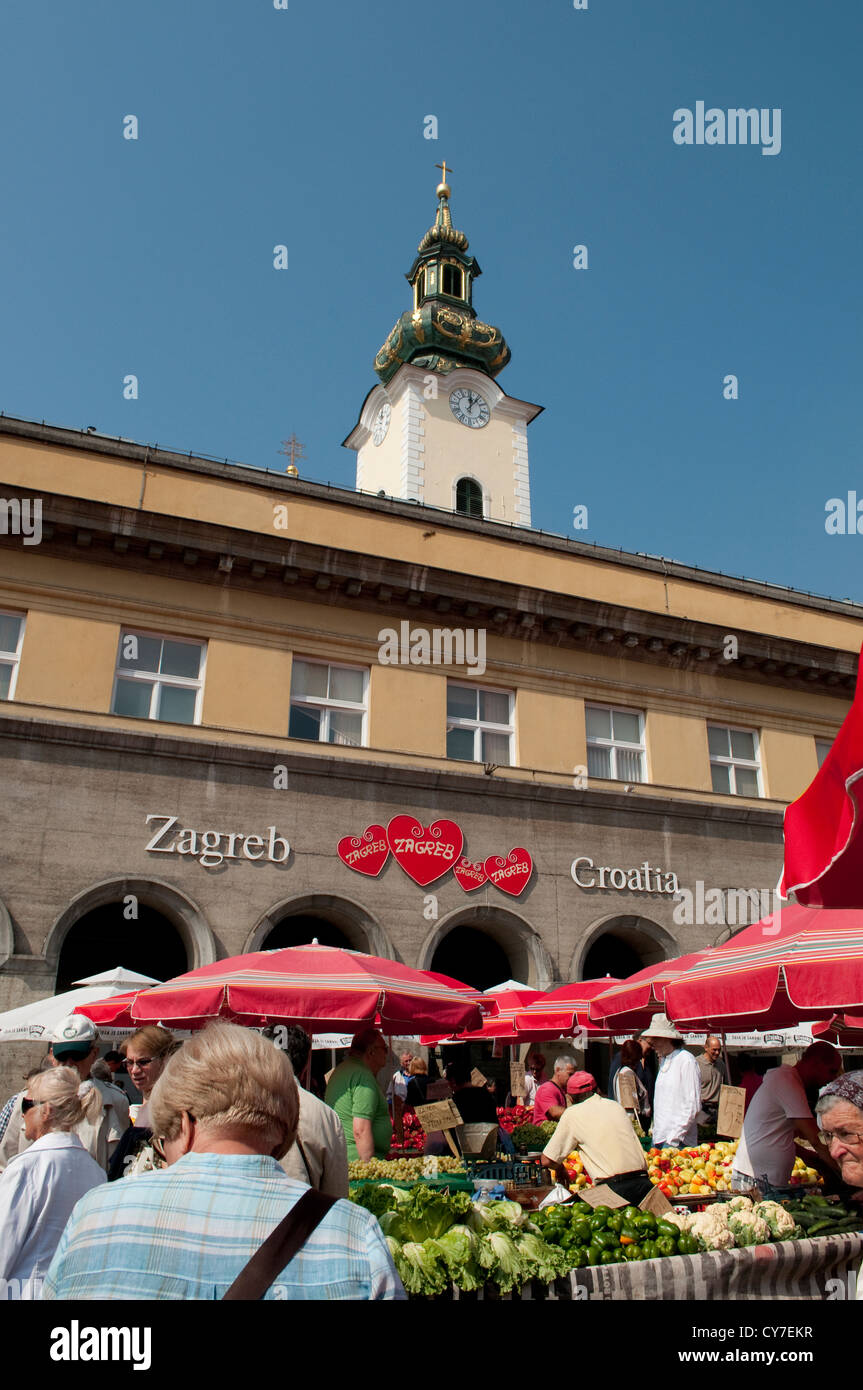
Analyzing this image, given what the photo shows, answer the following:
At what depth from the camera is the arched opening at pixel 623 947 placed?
760 inches

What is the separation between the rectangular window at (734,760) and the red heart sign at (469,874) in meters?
6.28

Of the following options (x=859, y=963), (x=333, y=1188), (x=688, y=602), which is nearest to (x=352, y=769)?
(x=688, y=602)

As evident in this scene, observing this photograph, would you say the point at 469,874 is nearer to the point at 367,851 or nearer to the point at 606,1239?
the point at 367,851

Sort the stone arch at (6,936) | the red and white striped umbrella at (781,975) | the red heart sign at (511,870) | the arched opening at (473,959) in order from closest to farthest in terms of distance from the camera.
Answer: the red and white striped umbrella at (781,975) → the stone arch at (6,936) → the red heart sign at (511,870) → the arched opening at (473,959)

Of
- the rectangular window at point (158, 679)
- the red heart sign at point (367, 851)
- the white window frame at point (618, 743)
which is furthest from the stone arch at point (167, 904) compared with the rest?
the white window frame at point (618, 743)

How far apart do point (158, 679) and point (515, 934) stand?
8.11 m

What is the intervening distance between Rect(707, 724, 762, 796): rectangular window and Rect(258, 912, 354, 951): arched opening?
29.5ft

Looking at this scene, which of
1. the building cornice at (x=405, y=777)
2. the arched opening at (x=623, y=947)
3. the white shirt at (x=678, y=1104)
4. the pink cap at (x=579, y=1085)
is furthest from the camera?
the arched opening at (x=623, y=947)

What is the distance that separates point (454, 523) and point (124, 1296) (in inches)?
781

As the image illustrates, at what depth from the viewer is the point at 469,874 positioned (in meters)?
18.4

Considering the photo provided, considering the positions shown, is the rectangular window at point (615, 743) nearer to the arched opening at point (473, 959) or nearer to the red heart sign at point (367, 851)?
the arched opening at point (473, 959)

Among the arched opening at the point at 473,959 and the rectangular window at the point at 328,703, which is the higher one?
the rectangular window at the point at 328,703

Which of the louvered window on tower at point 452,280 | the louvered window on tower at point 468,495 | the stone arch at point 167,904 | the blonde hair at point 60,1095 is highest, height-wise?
the louvered window on tower at point 452,280

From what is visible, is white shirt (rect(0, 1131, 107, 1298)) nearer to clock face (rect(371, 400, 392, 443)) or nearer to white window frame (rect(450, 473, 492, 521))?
white window frame (rect(450, 473, 492, 521))
